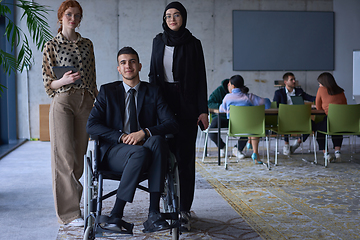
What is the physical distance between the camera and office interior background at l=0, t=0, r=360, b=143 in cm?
893

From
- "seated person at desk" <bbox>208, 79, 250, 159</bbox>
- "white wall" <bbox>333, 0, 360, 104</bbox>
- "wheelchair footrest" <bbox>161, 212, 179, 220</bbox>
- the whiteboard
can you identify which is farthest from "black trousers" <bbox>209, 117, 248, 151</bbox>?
the whiteboard

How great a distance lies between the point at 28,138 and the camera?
896cm

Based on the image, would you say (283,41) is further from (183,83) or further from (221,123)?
(183,83)

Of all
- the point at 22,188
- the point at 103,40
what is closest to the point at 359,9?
the point at 103,40

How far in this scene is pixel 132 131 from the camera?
→ 2.45 metres

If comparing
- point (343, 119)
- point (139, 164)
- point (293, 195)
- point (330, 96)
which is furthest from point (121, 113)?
point (330, 96)

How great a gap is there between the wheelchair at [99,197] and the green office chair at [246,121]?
2.90 meters

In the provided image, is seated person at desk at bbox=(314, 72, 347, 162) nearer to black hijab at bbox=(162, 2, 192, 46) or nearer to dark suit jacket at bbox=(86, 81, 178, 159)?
black hijab at bbox=(162, 2, 192, 46)

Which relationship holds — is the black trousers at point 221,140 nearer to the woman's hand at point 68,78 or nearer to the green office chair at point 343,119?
the green office chair at point 343,119

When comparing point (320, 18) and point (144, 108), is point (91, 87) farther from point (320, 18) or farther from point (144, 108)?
point (320, 18)

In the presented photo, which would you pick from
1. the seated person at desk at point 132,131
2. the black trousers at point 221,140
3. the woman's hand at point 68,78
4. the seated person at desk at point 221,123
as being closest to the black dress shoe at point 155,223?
the seated person at desk at point 132,131

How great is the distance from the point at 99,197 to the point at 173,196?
430mm

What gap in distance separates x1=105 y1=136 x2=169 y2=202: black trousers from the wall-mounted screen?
24.0 feet

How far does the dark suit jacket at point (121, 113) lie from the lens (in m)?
2.39
